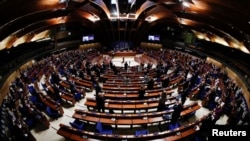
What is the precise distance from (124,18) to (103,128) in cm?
2439

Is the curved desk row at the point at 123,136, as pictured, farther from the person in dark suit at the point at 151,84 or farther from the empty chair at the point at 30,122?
the person in dark suit at the point at 151,84

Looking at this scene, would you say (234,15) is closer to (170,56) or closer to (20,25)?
(170,56)

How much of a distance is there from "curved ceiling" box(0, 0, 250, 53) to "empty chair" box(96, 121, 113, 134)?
10.5 meters

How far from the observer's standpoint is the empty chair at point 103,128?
1024 centimetres

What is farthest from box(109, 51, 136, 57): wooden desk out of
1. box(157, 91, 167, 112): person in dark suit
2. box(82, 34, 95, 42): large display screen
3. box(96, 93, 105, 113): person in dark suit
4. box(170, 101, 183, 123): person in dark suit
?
box(170, 101, 183, 123): person in dark suit

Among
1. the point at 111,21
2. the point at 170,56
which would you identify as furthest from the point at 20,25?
the point at 170,56

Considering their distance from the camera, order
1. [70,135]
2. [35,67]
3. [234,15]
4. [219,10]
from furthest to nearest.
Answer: [35,67], [219,10], [234,15], [70,135]

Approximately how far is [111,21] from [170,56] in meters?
11.3

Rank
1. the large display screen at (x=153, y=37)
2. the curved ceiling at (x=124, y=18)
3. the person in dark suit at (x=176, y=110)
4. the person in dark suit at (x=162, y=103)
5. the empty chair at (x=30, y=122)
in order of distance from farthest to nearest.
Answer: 1. the large display screen at (x=153, y=37)
2. the curved ceiling at (x=124, y=18)
3. the person in dark suit at (x=162, y=103)
4. the empty chair at (x=30, y=122)
5. the person in dark suit at (x=176, y=110)

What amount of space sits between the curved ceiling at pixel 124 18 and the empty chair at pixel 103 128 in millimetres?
10466

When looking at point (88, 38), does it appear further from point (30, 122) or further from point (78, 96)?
point (30, 122)

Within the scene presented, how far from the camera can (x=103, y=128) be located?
35.6 ft

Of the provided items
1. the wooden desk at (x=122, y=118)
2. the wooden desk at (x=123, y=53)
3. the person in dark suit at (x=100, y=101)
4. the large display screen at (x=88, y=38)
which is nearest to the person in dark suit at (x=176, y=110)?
the wooden desk at (x=122, y=118)

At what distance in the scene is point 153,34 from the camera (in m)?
38.5
